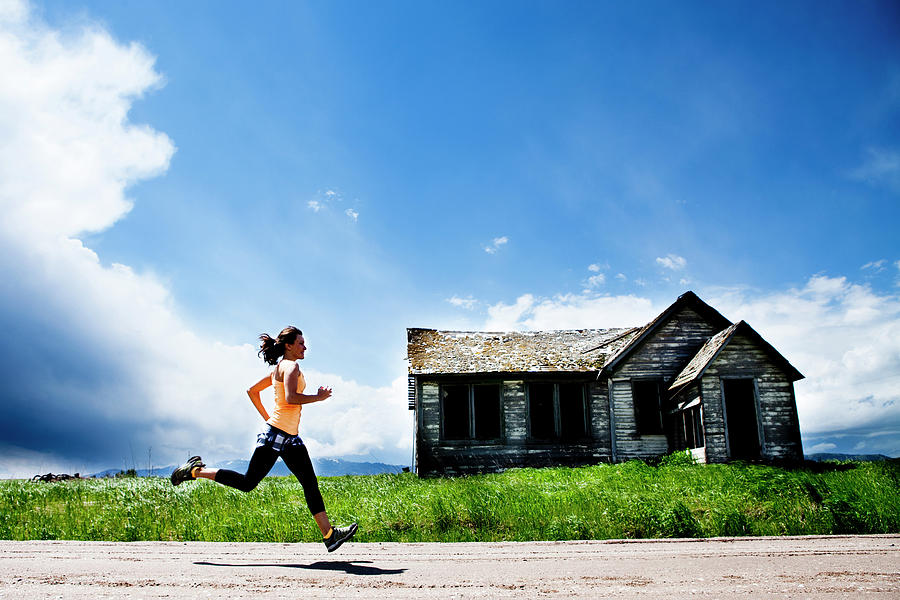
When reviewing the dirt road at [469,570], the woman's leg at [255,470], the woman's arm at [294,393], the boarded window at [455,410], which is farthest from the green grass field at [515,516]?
the boarded window at [455,410]

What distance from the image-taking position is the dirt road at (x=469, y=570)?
3.82 metres

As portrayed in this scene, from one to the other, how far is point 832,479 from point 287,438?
34.9ft

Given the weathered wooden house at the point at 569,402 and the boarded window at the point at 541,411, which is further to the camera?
the boarded window at the point at 541,411

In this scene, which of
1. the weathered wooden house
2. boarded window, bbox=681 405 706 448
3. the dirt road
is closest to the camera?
the dirt road

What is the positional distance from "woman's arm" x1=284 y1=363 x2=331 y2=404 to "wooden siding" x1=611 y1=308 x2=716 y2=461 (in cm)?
1692

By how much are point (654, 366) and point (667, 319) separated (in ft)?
5.52

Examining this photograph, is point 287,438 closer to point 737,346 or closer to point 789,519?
point 789,519

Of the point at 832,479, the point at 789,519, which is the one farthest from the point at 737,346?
the point at 789,519

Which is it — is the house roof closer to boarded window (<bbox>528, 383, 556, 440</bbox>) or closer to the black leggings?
boarded window (<bbox>528, 383, 556, 440</bbox>)

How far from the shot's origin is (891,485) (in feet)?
34.4

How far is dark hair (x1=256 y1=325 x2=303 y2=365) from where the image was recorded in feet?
18.4

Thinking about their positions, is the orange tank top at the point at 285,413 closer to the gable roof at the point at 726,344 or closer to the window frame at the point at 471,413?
the gable roof at the point at 726,344

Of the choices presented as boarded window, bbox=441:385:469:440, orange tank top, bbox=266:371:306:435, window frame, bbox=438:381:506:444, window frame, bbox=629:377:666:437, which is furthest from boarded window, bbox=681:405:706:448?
orange tank top, bbox=266:371:306:435

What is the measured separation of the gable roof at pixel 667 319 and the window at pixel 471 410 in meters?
3.88
